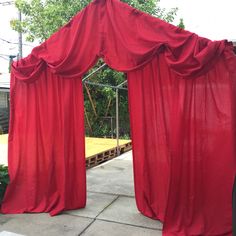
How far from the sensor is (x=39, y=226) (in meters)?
4.08

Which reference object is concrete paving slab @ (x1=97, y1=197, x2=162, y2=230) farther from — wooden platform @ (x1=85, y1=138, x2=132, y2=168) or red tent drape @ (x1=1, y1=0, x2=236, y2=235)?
wooden platform @ (x1=85, y1=138, x2=132, y2=168)

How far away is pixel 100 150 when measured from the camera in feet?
27.3

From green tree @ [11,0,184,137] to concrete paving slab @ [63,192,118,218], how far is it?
5.82 m

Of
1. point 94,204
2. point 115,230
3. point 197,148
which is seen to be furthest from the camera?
point 94,204

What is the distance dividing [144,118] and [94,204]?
170cm

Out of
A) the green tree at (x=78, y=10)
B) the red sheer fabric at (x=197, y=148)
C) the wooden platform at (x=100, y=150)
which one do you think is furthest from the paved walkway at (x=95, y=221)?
the green tree at (x=78, y=10)

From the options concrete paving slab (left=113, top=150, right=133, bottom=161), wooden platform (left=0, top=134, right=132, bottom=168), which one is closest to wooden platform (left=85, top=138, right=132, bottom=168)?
wooden platform (left=0, top=134, right=132, bottom=168)

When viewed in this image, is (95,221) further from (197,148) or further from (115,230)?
(197,148)

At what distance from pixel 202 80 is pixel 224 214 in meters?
1.57

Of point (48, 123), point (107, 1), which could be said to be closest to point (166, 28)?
point (107, 1)

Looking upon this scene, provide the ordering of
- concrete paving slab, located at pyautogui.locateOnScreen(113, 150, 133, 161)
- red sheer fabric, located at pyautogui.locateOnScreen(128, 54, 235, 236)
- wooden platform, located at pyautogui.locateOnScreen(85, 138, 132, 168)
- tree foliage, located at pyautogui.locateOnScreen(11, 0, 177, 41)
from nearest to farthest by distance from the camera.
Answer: red sheer fabric, located at pyautogui.locateOnScreen(128, 54, 235, 236), wooden platform, located at pyautogui.locateOnScreen(85, 138, 132, 168), concrete paving slab, located at pyautogui.locateOnScreen(113, 150, 133, 161), tree foliage, located at pyautogui.locateOnScreen(11, 0, 177, 41)

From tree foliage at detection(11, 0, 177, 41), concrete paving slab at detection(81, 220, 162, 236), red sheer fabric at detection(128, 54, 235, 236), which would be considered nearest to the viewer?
red sheer fabric at detection(128, 54, 235, 236)

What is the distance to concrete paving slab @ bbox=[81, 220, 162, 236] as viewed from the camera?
12.6ft

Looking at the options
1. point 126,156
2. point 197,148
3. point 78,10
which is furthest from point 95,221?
point 78,10
